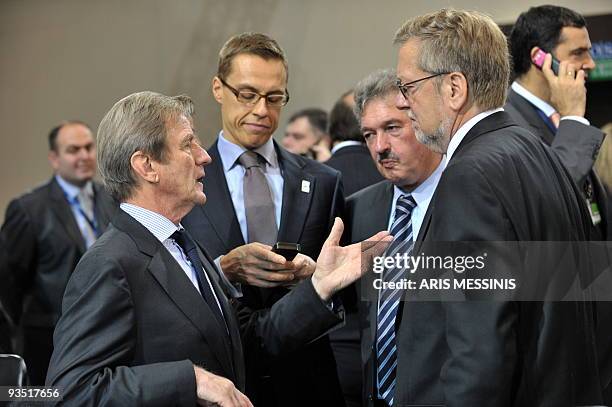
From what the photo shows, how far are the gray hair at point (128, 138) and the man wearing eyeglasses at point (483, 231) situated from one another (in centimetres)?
68

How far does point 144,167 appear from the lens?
2402mm

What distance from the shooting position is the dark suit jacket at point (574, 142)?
3.15 metres

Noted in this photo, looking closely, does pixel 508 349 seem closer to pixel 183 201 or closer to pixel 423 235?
pixel 423 235

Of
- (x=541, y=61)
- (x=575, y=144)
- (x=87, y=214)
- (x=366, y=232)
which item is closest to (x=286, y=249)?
(x=366, y=232)

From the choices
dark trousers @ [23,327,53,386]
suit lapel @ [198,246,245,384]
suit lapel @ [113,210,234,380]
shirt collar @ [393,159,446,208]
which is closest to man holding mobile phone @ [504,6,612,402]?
shirt collar @ [393,159,446,208]

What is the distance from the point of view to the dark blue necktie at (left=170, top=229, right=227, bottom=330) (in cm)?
242

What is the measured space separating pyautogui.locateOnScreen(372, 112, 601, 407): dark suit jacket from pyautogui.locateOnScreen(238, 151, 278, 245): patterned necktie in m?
0.92

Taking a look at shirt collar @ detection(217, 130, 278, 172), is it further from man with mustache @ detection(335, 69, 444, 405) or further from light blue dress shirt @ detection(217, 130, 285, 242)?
man with mustache @ detection(335, 69, 444, 405)

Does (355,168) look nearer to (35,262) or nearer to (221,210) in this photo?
(221,210)

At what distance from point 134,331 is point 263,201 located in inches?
41.4

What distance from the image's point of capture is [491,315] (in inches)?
78.7

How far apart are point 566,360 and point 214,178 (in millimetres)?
1475

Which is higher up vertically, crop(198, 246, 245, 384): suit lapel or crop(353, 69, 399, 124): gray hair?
crop(353, 69, 399, 124): gray hair

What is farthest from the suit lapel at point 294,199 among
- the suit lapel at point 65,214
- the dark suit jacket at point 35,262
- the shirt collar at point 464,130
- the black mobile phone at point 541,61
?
the suit lapel at point 65,214
